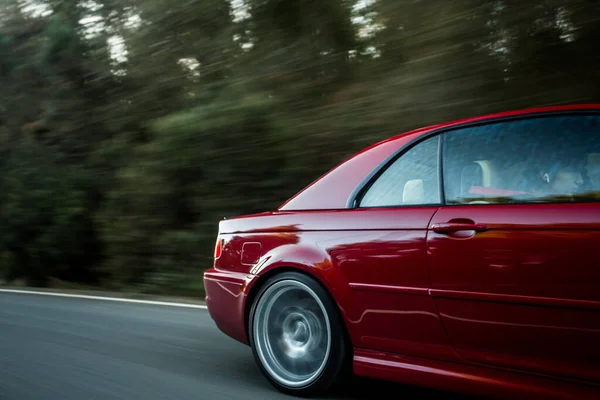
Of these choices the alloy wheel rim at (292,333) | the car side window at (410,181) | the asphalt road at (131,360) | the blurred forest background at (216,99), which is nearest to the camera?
the car side window at (410,181)

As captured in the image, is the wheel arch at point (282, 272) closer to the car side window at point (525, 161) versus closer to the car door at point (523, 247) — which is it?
the car door at point (523, 247)

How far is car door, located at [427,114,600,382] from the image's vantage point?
2.60m

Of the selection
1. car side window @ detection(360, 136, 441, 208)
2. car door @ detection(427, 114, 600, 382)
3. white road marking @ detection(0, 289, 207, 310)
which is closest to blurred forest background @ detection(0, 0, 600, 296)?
white road marking @ detection(0, 289, 207, 310)

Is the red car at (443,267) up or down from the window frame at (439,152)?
down

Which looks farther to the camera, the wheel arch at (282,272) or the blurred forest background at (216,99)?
the blurred forest background at (216,99)

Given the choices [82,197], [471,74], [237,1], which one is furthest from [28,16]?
[471,74]

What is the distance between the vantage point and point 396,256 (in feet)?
10.5

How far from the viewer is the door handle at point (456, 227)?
2.93 m

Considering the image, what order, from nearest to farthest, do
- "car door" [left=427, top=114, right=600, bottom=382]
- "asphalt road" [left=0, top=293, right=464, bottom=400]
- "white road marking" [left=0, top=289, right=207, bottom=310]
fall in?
1. "car door" [left=427, top=114, right=600, bottom=382]
2. "asphalt road" [left=0, top=293, right=464, bottom=400]
3. "white road marking" [left=0, top=289, right=207, bottom=310]

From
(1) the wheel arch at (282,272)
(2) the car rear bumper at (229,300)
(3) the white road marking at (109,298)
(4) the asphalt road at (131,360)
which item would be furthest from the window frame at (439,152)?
(3) the white road marking at (109,298)

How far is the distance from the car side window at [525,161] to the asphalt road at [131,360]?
1211 millimetres

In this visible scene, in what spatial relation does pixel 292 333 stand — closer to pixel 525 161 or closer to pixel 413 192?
pixel 413 192

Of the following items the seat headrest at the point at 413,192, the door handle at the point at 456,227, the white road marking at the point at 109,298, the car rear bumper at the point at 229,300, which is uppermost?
the seat headrest at the point at 413,192

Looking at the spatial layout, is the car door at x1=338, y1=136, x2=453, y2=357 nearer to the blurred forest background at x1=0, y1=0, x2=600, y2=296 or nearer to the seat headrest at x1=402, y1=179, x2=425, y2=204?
the seat headrest at x1=402, y1=179, x2=425, y2=204
